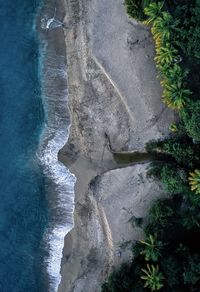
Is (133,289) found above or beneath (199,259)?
beneath

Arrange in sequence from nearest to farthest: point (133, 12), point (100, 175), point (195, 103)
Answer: point (195, 103) < point (133, 12) < point (100, 175)

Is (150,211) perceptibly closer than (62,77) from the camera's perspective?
Yes

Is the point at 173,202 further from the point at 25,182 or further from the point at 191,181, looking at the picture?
the point at 25,182

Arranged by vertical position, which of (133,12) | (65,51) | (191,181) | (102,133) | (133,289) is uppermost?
(133,12)

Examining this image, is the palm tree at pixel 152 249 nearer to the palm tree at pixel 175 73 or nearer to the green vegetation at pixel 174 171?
the green vegetation at pixel 174 171

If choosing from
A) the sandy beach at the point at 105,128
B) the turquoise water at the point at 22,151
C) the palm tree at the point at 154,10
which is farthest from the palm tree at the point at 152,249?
the palm tree at the point at 154,10

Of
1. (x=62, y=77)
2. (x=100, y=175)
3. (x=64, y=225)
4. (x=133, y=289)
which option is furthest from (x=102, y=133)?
(x=133, y=289)

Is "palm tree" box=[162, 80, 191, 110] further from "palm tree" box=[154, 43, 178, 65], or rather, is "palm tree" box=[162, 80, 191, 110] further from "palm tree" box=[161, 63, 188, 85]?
"palm tree" box=[154, 43, 178, 65]

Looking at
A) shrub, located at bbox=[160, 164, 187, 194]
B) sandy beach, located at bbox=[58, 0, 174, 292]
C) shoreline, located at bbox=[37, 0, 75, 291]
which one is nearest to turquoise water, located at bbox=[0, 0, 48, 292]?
shoreline, located at bbox=[37, 0, 75, 291]
